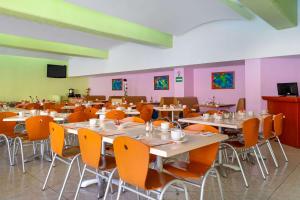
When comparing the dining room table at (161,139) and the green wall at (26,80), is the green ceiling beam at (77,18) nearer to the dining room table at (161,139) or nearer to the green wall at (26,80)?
the dining room table at (161,139)

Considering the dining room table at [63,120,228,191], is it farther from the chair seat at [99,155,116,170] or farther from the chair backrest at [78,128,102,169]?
the chair seat at [99,155,116,170]

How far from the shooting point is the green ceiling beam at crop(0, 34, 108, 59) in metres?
7.74

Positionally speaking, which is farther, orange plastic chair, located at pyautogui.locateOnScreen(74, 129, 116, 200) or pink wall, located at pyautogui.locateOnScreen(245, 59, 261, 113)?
pink wall, located at pyautogui.locateOnScreen(245, 59, 261, 113)

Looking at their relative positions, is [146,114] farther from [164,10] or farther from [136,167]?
[136,167]

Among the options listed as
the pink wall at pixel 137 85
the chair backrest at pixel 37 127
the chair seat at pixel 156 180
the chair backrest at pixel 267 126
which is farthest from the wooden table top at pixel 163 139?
the pink wall at pixel 137 85

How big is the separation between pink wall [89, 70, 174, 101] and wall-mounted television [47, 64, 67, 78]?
157 centimetres

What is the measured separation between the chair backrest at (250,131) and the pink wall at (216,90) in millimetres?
4897

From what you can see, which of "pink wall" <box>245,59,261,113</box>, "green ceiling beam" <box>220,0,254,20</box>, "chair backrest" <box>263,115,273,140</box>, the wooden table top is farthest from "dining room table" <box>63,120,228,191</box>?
"pink wall" <box>245,59,261,113</box>

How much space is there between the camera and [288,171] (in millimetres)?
3512

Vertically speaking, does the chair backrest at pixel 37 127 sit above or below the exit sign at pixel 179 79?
below

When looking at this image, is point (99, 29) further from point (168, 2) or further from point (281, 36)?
point (281, 36)

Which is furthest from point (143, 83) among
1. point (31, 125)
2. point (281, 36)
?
point (31, 125)

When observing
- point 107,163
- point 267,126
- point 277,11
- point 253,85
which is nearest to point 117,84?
point 253,85

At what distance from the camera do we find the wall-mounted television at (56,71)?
11.9 m
